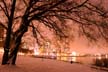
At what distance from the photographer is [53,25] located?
795 inches

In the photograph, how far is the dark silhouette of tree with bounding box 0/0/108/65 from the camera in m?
19.3

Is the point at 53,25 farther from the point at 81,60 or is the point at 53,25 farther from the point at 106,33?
the point at 81,60

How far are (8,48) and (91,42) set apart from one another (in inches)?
197

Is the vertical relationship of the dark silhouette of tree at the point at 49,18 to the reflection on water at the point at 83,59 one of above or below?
above

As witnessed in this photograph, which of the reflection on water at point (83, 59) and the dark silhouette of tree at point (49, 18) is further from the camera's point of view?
the reflection on water at point (83, 59)

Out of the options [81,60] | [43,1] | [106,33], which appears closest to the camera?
[106,33]

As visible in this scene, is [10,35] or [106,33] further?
[10,35]

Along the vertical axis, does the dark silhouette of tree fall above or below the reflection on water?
above

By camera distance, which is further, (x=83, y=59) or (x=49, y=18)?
(x=83, y=59)

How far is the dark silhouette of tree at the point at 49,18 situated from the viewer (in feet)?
63.4

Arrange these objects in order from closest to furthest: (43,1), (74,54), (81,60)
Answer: (43,1), (74,54), (81,60)

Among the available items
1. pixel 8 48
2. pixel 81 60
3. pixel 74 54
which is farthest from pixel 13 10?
pixel 81 60

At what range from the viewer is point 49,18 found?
66.7ft

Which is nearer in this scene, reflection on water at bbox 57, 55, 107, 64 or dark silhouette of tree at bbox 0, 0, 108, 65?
Result: dark silhouette of tree at bbox 0, 0, 108, 65
